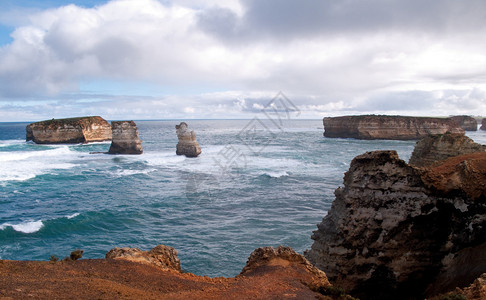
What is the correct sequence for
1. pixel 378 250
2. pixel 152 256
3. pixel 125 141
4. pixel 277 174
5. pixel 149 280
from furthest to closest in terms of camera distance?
pixel 125 141
pixel 277 174
pixel 378 250
pixel 152 256
pixel 149 280

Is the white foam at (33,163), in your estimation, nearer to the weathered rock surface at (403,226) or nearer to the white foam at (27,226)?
the white foam at (27,226)

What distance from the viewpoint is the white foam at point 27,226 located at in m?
19.6

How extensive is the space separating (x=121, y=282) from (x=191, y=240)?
10.3 meters

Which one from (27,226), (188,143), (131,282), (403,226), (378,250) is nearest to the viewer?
(131,282)

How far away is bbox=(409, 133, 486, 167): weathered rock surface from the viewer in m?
18.9

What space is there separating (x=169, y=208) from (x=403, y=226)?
17.7 meters

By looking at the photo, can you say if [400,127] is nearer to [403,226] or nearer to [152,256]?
[403,226]

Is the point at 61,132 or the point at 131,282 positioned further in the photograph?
the point at 61,132

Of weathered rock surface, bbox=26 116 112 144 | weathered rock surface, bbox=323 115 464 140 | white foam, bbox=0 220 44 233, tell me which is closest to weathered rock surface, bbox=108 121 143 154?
weathered rock surface, bbox=26 116 112 144

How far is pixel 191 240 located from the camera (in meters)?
18.5

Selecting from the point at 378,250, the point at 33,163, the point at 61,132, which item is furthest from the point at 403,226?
the point at 61,132

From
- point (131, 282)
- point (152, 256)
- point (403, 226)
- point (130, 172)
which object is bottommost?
point (130, 172)

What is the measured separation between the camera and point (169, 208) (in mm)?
24578

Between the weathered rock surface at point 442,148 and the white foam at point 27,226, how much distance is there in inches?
978
